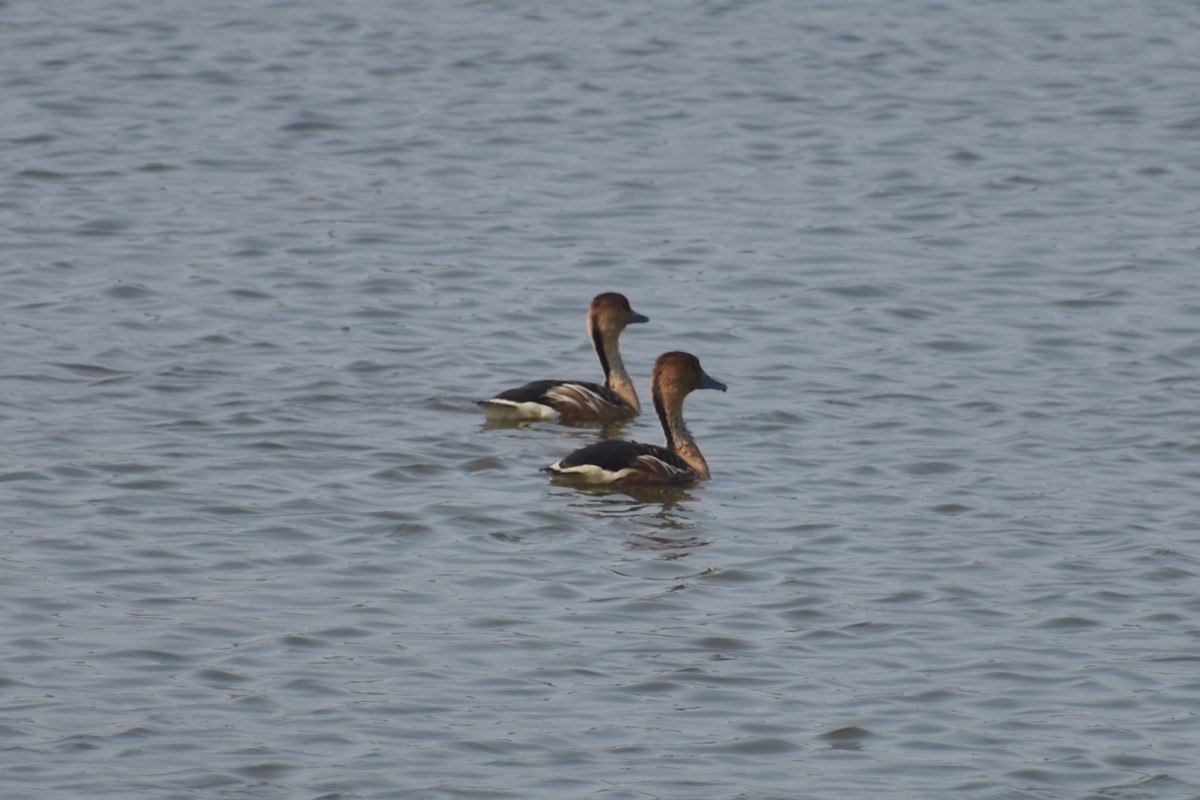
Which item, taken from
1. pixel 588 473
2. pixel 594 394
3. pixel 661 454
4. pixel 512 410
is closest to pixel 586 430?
pixel 594 394

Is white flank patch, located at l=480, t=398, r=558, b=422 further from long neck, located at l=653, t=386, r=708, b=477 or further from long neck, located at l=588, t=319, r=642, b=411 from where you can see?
long neck, located at l=588, t=319, r=642, b=411

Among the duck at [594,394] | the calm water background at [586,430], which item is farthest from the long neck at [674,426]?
the duck at [594,394]

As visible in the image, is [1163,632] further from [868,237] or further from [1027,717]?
[868,237]

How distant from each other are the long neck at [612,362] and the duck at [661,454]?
1.41m

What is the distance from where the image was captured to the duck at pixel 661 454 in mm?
12367

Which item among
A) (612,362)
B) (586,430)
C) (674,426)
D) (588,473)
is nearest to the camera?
(588,473)

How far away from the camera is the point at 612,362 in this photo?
1491cm

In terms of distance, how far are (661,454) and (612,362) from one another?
2.28m

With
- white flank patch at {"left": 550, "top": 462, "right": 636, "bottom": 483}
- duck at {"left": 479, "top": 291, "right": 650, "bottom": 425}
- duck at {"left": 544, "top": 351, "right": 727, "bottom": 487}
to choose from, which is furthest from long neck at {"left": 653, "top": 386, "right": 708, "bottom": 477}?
duck at {"left": 479, "top": 291, "right": 650, "bottom": 425}

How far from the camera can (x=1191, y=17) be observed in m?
27.2

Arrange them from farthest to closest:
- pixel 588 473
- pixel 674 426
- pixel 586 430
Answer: pixel 586 430 → pixel 674 426 → pixel 588 473

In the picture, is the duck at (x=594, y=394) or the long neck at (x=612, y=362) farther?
the long neck at (x=612, y=362)

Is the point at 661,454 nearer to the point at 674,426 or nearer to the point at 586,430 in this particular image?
the point at 674,426

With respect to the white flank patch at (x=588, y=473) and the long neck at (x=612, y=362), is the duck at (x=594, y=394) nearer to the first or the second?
the long neck at (x=612, y=362)
